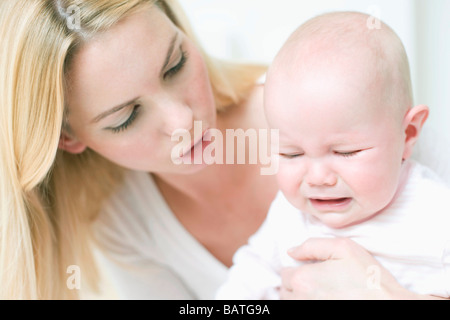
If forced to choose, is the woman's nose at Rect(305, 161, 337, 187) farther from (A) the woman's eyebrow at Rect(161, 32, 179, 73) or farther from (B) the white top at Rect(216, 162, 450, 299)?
(A) the woman's eyebrow at Rect(161, 32, 179, 73)

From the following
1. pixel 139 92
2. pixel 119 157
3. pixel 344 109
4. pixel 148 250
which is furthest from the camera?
pixel 148 250

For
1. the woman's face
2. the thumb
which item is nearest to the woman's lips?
the thumb

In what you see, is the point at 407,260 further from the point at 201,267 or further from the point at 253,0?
the point at 253,0

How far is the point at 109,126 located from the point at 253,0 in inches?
35.9

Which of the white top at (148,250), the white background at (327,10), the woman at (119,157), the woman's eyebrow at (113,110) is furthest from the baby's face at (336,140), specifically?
the white top at (148,250)

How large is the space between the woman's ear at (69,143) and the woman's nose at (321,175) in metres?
0.53

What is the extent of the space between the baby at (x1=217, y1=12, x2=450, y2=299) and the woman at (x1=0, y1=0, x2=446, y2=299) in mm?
75

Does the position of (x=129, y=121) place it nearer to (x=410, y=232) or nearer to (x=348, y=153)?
(x=348, y=153)

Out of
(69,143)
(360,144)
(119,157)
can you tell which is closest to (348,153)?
(360,144)

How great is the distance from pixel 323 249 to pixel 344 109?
302mm

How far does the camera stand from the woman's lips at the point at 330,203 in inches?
33.4

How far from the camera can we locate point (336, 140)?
789mm

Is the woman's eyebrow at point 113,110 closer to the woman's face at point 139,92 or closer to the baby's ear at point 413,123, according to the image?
the woman's face at point 139,92

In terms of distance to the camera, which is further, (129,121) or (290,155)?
(129,121)
